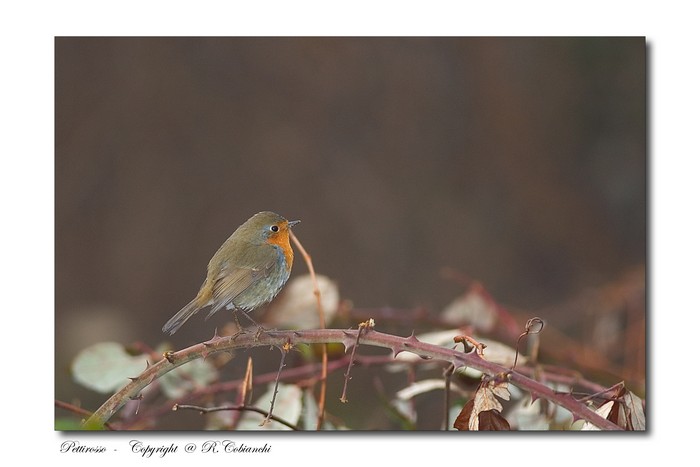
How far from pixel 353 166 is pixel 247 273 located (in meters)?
0.94

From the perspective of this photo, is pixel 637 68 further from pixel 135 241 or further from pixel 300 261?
pixel 135 241

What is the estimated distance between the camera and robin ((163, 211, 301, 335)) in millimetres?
1191

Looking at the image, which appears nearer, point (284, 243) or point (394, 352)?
point (394, 352)

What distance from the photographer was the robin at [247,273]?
1191 millimetres

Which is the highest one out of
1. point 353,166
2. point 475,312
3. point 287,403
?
point 353,166

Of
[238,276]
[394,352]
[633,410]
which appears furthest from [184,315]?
[633,410]

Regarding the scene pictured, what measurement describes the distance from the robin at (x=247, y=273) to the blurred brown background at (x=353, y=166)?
0.30 m

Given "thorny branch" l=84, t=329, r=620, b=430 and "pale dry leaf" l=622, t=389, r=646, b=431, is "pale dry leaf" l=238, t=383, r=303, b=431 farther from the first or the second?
"pale dry leaf" l=622, t=389, r=646, b=431

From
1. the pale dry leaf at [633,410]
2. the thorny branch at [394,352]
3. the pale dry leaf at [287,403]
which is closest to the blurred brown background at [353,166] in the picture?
the pale dry leaf at [287,403]

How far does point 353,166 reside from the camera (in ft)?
6.86

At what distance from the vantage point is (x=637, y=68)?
64.6 inches

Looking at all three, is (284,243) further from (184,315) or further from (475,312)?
(475,312)

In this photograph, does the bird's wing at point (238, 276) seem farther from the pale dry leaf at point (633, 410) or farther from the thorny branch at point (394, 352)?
the pale dry leaf at point (633, 410)
